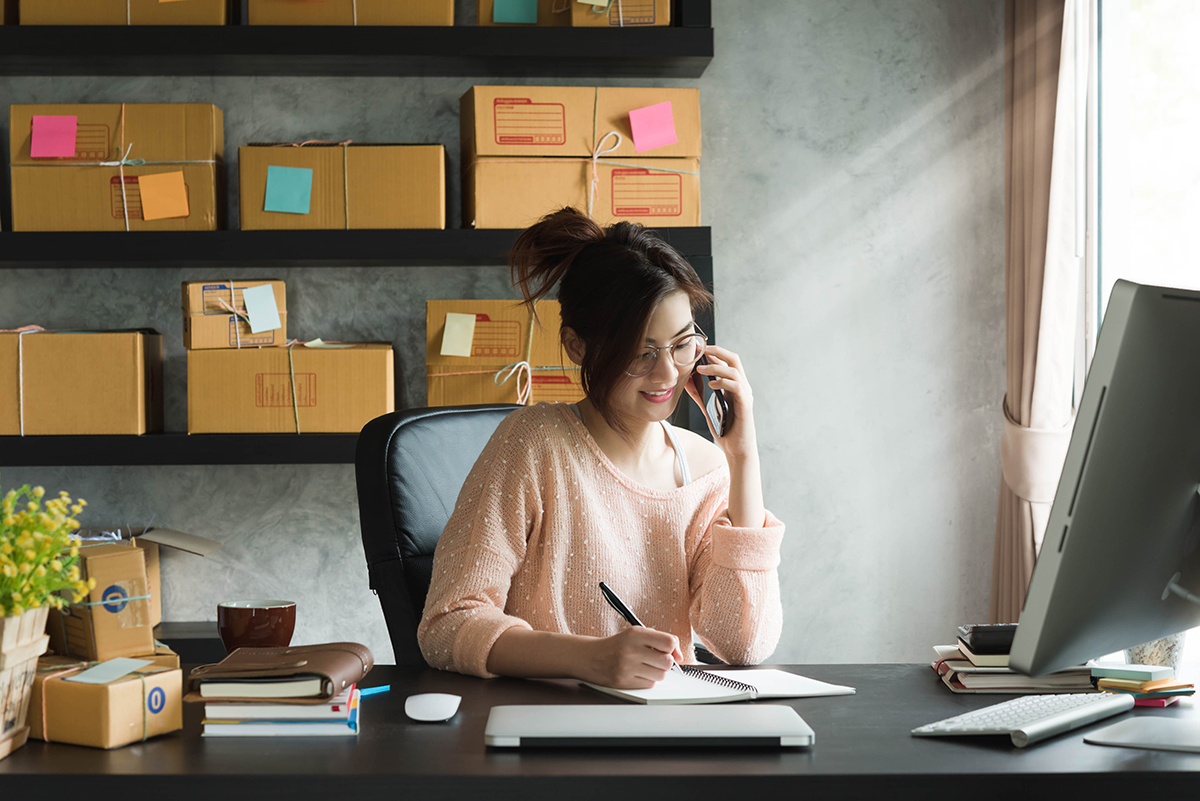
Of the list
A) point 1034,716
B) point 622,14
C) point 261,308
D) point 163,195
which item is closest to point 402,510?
point 1034,716

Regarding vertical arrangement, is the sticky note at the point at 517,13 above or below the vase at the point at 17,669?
above

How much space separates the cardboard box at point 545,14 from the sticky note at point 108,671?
6.24ft

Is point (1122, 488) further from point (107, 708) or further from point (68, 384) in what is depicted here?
point (68, 384)

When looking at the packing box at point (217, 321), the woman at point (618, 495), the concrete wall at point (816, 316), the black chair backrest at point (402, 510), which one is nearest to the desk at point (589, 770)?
the woman at point (618, 495)

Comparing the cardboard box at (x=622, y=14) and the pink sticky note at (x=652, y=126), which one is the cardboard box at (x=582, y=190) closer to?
the pink sticky note at (x=652, y=126)

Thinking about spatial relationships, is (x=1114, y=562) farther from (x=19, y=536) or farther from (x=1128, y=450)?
(x=19, y=536)

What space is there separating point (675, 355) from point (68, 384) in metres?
1.69

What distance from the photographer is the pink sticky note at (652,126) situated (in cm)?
235

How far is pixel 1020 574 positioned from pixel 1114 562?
1947 millimetres

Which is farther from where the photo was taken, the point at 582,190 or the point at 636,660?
the point at 582,190

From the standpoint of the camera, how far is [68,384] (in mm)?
2309

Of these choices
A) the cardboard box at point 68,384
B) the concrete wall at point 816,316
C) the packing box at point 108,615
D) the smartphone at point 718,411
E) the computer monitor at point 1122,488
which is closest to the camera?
the computer monitor at point 1122,488

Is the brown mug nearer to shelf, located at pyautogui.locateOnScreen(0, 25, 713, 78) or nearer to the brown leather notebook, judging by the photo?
the brown leather notebook

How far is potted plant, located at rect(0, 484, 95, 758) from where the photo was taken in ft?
2.72
